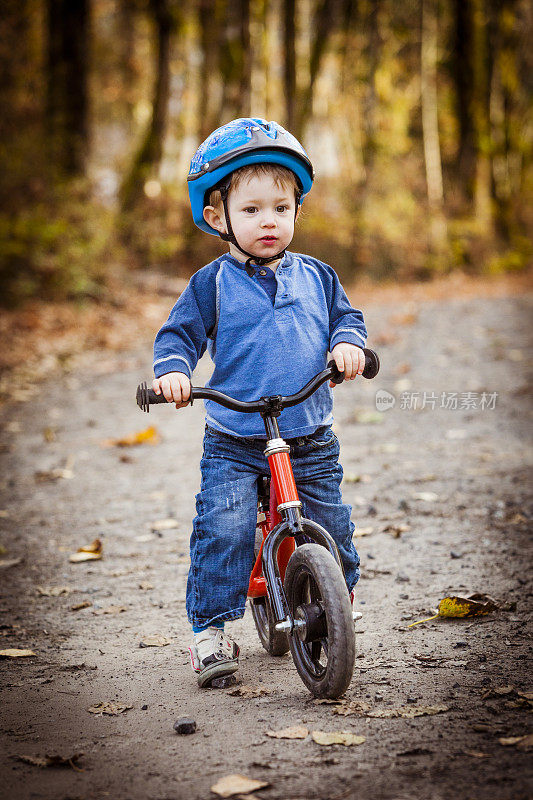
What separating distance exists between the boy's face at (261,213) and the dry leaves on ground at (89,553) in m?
2.36

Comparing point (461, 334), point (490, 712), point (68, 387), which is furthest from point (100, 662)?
point (461, 334)

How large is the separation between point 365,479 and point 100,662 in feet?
9.56

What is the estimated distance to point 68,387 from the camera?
977cm

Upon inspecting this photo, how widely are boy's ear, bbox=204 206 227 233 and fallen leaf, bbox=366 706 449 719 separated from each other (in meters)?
1.77

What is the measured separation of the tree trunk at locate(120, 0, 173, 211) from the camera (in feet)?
61.9

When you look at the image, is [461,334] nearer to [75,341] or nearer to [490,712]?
[75,341]

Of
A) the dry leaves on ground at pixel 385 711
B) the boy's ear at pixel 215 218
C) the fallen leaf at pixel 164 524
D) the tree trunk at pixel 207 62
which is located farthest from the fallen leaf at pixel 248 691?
the tree trunk at pixel 207 62

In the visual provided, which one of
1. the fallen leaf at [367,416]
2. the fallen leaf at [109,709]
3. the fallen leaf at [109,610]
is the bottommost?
the fallen leaf at [109,709]

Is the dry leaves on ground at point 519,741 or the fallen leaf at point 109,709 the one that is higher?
the dry leaves on ground at point 519,741

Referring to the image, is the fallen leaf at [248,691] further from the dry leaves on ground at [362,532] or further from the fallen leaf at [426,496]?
the fallen leaf at [426,496]

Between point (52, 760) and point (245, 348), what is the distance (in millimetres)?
1476

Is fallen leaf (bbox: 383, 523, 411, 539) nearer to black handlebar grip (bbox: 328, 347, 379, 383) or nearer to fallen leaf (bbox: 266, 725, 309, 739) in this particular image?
black handlebar grip (bbox: 328, 347, 379, 383)

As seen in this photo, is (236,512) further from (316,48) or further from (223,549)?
(316,48)

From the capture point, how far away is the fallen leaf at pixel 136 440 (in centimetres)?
734
